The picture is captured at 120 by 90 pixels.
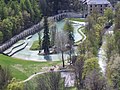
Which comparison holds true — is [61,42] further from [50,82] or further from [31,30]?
[31,30]

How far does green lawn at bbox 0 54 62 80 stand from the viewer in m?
34.2

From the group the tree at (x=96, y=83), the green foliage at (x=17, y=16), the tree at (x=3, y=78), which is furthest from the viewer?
the green foliage at (x=17, y=16)

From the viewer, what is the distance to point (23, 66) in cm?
3725

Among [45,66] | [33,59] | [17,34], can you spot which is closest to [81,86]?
[45,66]

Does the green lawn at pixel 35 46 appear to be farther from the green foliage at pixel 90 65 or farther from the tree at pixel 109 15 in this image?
the green foliage at pixel 90 65

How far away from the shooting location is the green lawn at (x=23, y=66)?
34188 mm

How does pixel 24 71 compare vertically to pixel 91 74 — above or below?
below

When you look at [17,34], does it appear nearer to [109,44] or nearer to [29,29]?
[29,29]

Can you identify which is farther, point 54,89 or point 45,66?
point 45,66

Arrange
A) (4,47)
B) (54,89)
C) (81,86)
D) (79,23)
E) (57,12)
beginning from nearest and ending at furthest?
(54,89) → (81,86) → (4,47) → (79,23) → (57,12)

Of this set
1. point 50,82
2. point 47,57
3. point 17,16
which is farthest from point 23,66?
point 17,16

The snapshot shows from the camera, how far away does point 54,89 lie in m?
25.3

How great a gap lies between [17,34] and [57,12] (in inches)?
595

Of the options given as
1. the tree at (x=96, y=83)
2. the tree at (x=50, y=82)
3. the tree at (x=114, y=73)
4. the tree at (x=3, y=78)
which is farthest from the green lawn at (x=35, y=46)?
the tree at (x=96, y=83)
